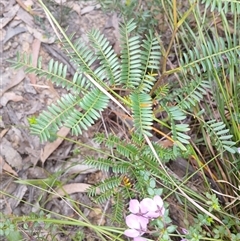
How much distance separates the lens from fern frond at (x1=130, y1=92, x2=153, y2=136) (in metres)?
1.06

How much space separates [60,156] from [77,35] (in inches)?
16.1

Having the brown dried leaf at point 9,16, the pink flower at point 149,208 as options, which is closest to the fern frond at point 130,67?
the pink flower at point 149,208

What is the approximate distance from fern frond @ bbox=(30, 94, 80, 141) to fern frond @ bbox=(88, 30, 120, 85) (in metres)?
0.10

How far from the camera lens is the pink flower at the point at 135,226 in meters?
0.98

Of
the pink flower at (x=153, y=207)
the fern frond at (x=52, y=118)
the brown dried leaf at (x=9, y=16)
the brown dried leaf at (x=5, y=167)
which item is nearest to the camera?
the pink flower at (x=153, y=207)

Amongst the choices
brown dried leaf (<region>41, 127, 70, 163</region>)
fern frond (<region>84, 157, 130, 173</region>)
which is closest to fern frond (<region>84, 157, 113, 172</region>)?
fern frond (<region>84, 157, 130, 173</region>)

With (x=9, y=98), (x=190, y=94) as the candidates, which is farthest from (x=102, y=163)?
(x=9, y=98)

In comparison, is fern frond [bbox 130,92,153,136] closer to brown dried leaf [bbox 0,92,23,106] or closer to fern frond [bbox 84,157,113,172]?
fern frond [bbox 84,157,113,172]

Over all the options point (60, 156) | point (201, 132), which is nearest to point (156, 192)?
point (201, 132)

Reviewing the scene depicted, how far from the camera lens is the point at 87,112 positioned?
3.72 ft

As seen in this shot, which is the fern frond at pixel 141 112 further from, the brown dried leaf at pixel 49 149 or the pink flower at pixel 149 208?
the brown dried leaf at pixel 49 149

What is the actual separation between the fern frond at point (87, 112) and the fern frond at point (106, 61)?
69 millimetres

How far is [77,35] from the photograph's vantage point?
5.28 feet

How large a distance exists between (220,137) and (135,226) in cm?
35
